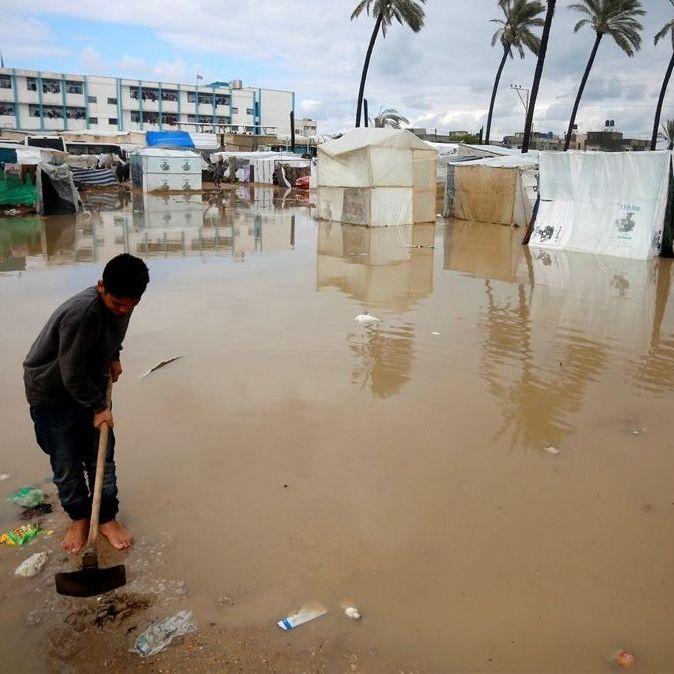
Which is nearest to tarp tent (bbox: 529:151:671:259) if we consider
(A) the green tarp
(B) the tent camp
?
(B) the tent camp

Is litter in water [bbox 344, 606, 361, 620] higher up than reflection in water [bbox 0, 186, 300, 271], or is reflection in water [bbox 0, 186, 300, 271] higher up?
reflection in water [bbox 0, 186, 300, 271]

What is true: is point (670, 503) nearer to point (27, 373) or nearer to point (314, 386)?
point (314, 386)

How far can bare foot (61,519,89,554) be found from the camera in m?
2.78

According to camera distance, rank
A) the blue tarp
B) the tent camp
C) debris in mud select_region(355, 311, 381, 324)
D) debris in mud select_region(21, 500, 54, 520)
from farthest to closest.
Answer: the blue tarp
the tent camp
debris in mud select_region(355, 311, 381, 324)
debris in mud select_region(21, 500, 54, 520)

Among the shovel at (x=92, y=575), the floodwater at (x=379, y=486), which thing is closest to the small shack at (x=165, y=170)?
the floodwater at (x=379, y=486)

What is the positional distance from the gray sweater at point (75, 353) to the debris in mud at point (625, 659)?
7.43ft

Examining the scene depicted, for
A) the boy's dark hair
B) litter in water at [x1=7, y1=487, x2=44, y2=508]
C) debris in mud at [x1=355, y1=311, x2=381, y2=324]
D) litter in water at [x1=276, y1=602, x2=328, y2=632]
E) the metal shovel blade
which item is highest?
the boy's dark hair

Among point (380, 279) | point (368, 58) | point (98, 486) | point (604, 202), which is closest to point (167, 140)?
point (368, 58)

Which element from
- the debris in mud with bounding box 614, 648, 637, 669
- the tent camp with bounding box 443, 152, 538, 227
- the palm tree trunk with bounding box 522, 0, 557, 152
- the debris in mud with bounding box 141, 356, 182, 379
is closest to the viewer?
the debris in mud with bounding box 614, 648, 637, 669

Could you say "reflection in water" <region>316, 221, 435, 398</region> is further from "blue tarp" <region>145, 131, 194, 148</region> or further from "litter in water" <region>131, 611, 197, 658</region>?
"blue tarp" <region>145, 131, 194, 148</region>

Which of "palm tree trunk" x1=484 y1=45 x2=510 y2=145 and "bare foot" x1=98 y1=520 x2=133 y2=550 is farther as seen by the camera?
"palm tree trunk" x1=484 y1=45 x2=510 y2=145

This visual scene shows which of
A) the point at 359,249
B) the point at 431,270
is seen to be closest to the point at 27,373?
the point at 431,270

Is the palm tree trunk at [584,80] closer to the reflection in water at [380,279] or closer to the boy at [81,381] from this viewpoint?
the reflection in water at [380,279]

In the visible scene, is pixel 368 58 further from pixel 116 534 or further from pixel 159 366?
pixel 116 534
